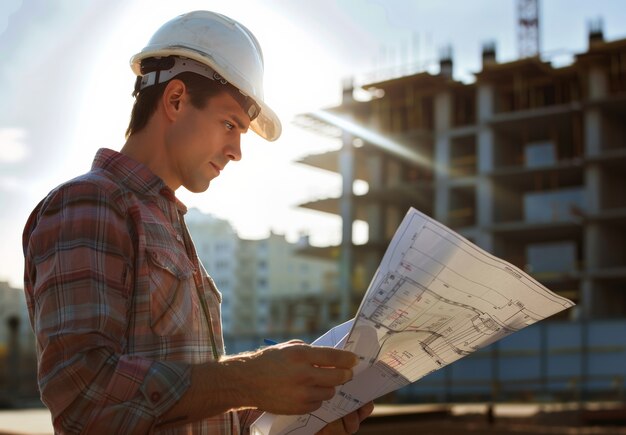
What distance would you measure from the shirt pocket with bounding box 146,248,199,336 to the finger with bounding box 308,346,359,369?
0.90ft

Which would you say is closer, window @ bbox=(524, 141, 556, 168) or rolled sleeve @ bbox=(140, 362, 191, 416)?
rolled sleeve @ bbox=(140, 362, 191, 416)

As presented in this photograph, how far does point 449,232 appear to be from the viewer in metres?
1.54

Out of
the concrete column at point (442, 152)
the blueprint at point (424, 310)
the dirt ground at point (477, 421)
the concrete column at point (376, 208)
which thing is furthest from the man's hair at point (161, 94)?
the concrete column at point (376, 208)

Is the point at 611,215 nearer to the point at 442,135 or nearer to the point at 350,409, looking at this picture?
the point at 442,135

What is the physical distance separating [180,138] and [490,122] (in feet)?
145

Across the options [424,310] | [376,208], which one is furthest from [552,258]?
[424,310]

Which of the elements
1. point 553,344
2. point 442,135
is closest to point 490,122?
point 442,135

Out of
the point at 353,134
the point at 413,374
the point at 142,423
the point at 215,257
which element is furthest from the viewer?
the point at 215,257

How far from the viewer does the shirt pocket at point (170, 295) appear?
163cm

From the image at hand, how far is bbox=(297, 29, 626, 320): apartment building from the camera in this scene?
4184 centimetres

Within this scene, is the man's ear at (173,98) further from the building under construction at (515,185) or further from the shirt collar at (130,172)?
the building under construction at (515,185)

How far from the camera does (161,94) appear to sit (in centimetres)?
186

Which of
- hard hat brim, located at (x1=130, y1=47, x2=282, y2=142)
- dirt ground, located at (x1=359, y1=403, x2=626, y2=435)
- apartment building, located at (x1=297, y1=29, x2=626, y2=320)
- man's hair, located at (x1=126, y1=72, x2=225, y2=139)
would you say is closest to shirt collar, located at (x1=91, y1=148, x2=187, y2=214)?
man's hair, located at (x1=126, y1=72, x2=225, y2=139)

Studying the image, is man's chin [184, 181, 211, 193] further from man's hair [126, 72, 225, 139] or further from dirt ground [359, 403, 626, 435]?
dirt ground [359, 403, 626, 435]
